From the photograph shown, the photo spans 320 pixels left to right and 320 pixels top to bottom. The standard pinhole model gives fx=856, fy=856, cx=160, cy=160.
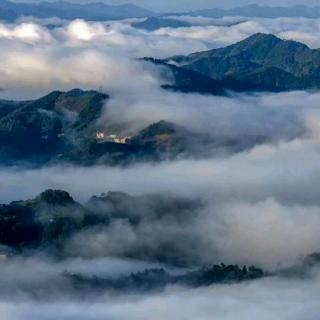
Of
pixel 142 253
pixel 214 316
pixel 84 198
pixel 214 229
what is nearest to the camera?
pixel 214 316

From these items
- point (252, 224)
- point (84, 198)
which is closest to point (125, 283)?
point (252, 224)

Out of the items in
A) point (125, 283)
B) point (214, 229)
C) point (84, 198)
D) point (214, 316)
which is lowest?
point (214, 316)

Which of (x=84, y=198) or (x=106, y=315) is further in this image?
(x=84, y=198)

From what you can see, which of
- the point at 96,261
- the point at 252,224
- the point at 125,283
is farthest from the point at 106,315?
the point at 252,224

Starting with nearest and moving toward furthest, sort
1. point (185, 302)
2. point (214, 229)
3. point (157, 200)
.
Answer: point (185, 302) < point (214, 229) < point (157, 200)

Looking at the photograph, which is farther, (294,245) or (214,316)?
(294,245)

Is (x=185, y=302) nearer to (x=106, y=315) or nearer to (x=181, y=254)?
(x=106, y=315)

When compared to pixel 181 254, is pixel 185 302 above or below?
below

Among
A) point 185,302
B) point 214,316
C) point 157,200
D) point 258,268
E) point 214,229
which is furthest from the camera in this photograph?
point 157,200

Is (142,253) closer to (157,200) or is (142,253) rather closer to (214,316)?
(157,200)
